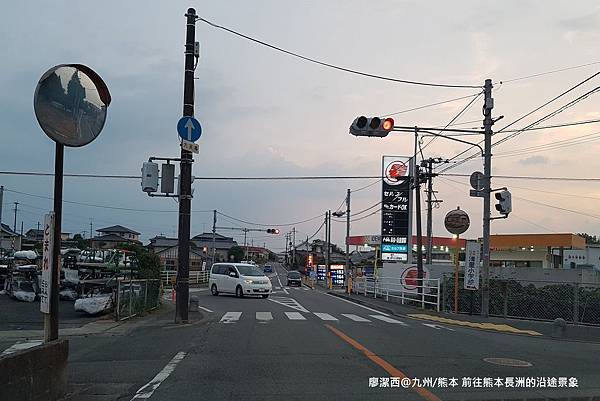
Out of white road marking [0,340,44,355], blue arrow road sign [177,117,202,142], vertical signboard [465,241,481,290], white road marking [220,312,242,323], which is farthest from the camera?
vertical signboard [465,241,481,290]

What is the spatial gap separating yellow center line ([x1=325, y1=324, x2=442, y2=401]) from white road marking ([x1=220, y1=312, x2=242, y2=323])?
11.5 ft

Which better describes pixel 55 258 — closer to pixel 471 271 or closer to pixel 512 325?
pixel 512 325

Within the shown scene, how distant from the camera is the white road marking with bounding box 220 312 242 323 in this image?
17.5 m

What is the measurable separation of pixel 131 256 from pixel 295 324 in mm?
8919

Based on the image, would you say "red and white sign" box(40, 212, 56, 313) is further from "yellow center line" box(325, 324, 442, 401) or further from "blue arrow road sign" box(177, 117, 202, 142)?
"blue arrow road sign" box(177, 117, 202, 142)

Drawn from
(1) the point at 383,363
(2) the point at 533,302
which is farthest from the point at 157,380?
(2) the point at 533,302

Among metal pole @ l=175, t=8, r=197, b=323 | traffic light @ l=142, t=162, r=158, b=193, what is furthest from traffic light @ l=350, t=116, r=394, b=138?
traffic light @ l=142, t=162, r=158, b=193

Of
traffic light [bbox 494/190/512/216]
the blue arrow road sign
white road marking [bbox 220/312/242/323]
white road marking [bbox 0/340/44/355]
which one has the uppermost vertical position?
the blue arrow road sign

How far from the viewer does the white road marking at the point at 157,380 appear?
755cm

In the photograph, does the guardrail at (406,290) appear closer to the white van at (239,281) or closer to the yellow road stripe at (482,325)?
the yellow road stripe at (482,325)

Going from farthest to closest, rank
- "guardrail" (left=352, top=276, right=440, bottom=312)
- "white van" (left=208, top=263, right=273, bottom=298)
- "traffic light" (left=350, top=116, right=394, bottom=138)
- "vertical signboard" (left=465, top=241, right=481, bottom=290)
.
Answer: "white van" (left=208, top=263, right=273, bottom=298) < "guardrail" (left=352, top=276, right=440, bottom=312) < "vertical signboard" (left=465, top=241, right=481, bottom=290) < "traffic light" (left=350, top=116, right=394, bottom=138)

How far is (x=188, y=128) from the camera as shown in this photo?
16.4 meters

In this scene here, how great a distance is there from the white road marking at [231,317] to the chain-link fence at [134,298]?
2639 mm

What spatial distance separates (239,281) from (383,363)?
21.2 meters
